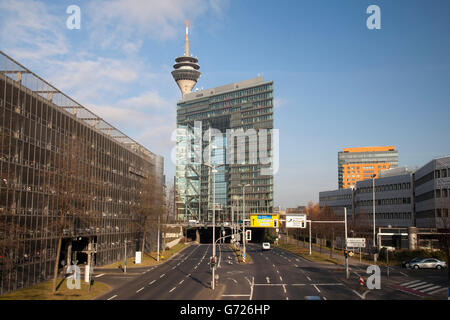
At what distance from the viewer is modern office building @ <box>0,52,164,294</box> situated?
1612 inches

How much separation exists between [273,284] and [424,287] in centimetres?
1599

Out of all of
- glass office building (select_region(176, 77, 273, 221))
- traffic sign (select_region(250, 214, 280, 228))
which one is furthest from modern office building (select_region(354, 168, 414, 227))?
glass office building (select_region(176, 77, 273, 221))

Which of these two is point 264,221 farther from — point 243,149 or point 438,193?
point 243,149

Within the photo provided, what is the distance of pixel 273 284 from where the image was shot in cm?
4569

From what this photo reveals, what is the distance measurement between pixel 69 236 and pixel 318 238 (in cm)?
7606

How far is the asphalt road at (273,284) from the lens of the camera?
Answer: 38344 mm

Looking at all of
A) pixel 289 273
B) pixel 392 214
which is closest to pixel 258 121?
pixel 392 214

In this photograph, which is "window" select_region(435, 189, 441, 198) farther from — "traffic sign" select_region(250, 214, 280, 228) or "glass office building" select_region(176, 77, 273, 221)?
"glass office building" select_region(176, 77, 273, 221)

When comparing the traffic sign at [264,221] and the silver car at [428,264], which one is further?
the traffic sign at [264,221]

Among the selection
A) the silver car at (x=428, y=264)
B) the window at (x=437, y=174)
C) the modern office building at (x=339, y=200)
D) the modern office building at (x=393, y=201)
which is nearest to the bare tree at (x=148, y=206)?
the silver car at (x=428, y=264)

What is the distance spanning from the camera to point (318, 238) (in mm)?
114250

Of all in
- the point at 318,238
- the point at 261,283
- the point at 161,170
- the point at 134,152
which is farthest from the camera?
the point at 318,238

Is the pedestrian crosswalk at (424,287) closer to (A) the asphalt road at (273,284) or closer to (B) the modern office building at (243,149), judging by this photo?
(A) the asphalt road at (273,284)
